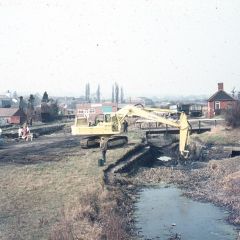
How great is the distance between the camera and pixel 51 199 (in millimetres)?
19984

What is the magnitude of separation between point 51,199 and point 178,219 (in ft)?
18.2

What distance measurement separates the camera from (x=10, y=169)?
27.7 meters

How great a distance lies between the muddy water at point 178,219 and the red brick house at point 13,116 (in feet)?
168

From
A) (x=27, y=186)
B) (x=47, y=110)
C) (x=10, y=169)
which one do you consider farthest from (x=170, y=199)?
(x=47, y=110)

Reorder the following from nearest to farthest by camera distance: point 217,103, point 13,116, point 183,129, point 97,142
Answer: point 183,129 → point 97,142 → point 217,103 → point 13,116

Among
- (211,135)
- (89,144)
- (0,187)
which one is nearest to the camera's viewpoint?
(0,187)

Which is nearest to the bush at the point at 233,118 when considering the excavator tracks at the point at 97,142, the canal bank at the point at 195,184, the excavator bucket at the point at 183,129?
the canal bank at the point at 195,184

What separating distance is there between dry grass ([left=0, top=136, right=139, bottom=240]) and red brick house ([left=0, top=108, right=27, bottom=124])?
42338 millimetres

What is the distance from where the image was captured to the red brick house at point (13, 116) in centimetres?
7206

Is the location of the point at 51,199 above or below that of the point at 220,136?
below

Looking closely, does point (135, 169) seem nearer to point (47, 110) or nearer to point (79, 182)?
point (79, 182)

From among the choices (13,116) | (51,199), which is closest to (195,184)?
(51,199)

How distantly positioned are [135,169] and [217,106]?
40408mm

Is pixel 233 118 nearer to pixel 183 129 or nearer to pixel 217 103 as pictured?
pixel 183 129
